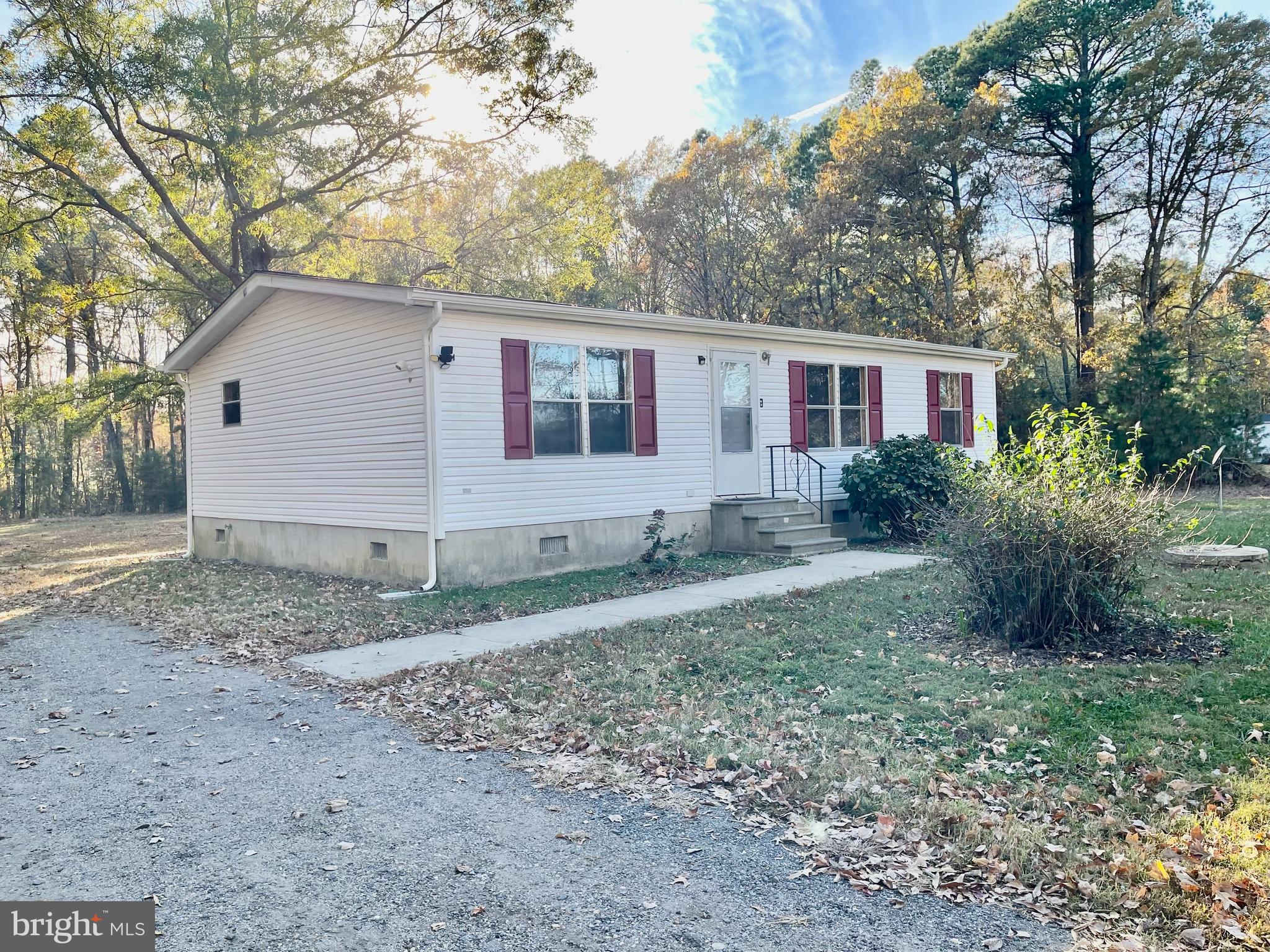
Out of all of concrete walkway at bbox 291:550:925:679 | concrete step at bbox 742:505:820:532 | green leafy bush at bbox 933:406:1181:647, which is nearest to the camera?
green leafy bush at bbox 933:406:1181:647

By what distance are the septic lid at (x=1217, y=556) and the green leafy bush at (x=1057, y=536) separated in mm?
3125

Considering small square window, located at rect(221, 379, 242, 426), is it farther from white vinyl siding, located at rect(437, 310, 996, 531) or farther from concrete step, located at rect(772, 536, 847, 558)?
concrete step, located at rect(772, 536, 847, 558)

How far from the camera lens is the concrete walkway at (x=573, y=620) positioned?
6.18 metres

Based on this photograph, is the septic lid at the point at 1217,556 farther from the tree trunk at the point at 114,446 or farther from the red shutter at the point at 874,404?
the tree trunk at the point at 114,446

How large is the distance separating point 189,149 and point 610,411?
13.1m

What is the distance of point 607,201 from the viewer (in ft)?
82.2

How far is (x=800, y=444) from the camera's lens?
40.4 feet

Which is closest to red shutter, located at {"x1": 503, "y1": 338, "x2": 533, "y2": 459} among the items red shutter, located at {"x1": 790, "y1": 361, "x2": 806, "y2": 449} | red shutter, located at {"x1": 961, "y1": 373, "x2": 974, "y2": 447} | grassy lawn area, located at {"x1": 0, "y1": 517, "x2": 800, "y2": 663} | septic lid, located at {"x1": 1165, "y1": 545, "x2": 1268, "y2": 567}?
grassy lawn area, located at {"x1": 0, "y1": 517, "x2": 800, "y2": 663}

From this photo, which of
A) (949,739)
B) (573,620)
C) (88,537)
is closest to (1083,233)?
(573,620)

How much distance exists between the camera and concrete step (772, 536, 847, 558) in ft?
35.3

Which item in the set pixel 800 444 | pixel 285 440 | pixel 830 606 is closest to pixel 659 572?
pixel 830 606

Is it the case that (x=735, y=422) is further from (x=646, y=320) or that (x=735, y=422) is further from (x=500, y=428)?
(x=500, y=428)

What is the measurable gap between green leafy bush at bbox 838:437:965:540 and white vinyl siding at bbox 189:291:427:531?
627cm

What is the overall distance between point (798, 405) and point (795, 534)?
222 cm
